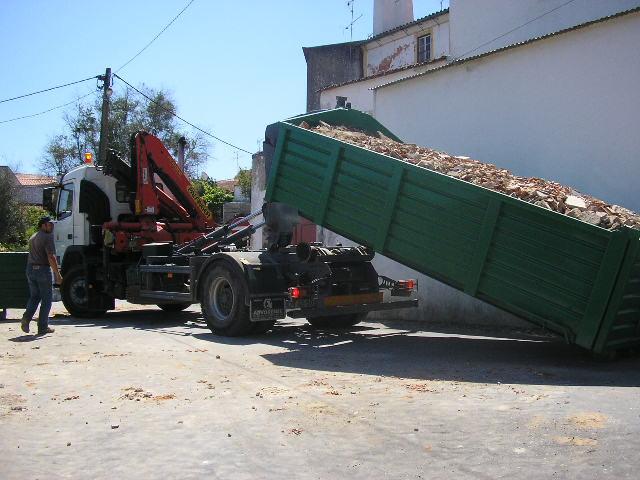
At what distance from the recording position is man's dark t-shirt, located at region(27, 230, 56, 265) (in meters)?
10.4

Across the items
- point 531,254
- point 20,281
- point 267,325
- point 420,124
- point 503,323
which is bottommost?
point 20,281

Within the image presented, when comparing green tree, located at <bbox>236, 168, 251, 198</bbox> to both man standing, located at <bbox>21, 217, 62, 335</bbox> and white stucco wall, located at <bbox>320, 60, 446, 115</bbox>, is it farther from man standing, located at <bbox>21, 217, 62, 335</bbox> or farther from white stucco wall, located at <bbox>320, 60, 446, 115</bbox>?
man standing, located at <bbox>21, 217, 62, 335</bbox>

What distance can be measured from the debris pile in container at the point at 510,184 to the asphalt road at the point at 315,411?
5.59ft

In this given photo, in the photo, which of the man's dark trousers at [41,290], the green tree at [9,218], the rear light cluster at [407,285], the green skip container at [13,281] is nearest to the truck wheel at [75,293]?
the green skip container at [13,281]

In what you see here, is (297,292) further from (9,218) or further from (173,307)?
(9,218)

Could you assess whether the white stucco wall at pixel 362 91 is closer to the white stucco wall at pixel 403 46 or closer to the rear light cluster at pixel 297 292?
the white stucco wall at pixel 403 46

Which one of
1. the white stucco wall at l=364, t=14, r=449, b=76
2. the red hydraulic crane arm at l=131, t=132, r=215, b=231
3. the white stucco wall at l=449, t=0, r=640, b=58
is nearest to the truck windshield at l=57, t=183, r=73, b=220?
the red hydraulic crane arm at l=131, t=132, r=215, b=231

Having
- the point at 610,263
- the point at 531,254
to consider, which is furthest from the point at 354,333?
the point at 610,263

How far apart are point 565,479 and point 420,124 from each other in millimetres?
11040

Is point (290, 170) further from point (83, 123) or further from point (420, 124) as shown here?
point (83, 123)

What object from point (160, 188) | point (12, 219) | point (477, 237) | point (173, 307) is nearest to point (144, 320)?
point (173, 307)

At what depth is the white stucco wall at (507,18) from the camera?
16734mm

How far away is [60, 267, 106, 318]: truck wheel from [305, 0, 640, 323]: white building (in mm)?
5335

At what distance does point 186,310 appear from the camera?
14.6 m
